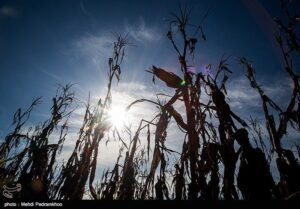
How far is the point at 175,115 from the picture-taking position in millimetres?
2289

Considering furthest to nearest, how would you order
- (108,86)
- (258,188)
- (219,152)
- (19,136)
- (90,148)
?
1. (19,136)
2. (108,86)
3. (90,148)
4. (219,152)
5. (258,188)

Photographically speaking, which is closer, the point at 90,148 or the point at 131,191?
the point at 131,191

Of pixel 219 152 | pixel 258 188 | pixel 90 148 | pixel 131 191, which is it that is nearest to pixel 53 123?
pixel 90 148

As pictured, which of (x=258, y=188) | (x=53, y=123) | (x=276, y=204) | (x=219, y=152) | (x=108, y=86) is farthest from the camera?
(x=53, y=123)

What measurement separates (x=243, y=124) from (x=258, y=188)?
0.67 meters

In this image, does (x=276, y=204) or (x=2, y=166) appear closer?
(x=276, y=204)

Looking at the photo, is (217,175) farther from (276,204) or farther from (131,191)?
(131,191)

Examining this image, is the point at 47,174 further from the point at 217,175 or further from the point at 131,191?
the point at 217,175

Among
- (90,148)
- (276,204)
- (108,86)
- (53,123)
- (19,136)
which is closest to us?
(276,204)

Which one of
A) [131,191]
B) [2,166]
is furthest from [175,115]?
[2,166]

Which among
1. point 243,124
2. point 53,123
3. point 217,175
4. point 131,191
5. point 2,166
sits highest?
point 53,123

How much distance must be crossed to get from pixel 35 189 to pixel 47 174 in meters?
0.94

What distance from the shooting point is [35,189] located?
86.8 inches

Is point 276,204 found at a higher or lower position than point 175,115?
lower
